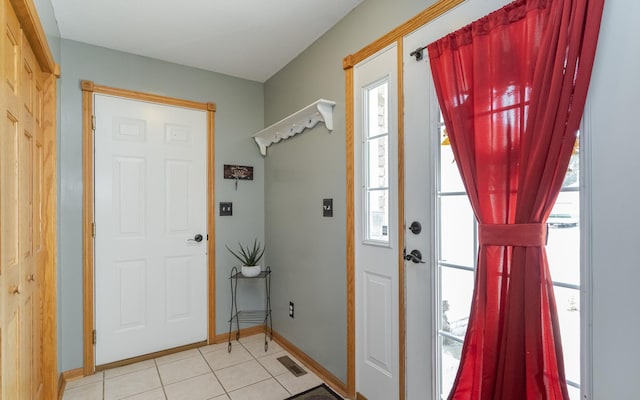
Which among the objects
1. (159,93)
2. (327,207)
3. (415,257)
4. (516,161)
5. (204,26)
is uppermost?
(204,26)

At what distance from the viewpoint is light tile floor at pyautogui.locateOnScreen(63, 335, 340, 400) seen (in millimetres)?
2209

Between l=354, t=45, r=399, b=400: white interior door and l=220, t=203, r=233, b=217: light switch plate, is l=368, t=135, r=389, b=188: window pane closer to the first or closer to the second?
l=354, t=45, r=399, b=400: white interior door

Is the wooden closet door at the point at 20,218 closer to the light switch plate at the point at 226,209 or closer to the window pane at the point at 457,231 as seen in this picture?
the light switch plate at the point at 226,209

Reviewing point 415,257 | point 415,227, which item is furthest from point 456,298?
→ point 415,227

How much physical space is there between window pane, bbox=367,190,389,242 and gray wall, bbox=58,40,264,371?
1.65 meters

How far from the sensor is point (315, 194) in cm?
253

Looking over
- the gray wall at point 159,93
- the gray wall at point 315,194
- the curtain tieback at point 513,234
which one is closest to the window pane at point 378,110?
the gray wall at point 315,194

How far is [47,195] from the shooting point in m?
2.05

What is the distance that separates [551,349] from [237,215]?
270 cm

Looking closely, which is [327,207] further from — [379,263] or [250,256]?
[250,256]

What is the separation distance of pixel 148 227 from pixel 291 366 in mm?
1708

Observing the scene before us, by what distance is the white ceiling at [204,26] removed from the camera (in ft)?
6.82

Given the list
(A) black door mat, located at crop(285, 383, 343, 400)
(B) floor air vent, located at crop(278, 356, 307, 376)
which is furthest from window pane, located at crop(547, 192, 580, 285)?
(B) floor air vent, located at crop(278, 356, 307, 376)

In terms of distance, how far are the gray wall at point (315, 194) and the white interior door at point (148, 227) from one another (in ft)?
2.40
